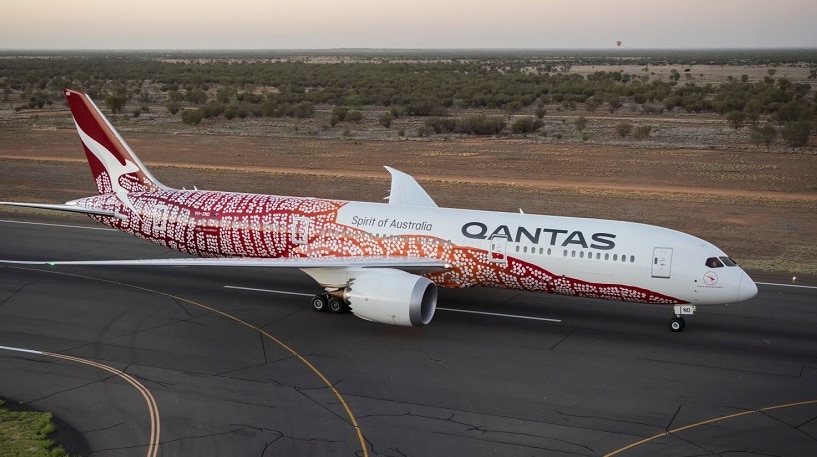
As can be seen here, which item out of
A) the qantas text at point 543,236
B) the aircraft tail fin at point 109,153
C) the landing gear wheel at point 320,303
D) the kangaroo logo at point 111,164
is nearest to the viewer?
the qantas text at point 543,236

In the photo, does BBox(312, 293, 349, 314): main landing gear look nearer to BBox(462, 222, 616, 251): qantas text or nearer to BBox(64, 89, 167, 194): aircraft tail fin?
BBox(462, 222, 616, 251): qantas text

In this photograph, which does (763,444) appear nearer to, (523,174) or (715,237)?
(715,237)

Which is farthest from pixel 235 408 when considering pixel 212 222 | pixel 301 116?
pixel 301 116

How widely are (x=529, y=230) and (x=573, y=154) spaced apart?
43034mm

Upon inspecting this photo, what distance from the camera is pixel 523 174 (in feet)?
193

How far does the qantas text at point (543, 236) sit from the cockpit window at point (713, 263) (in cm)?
285

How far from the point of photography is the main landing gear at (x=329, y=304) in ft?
90.7

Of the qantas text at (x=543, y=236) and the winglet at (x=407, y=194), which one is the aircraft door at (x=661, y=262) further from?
the winglet at (x=407, y=194)

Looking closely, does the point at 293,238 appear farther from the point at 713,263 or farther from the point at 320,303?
the point at 713,263

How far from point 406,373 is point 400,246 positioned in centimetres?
629

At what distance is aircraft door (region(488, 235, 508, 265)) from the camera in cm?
2647

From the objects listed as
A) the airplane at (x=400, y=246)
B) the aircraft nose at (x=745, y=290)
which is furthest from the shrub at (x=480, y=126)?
the aircraft nose at (x=745, y=290)

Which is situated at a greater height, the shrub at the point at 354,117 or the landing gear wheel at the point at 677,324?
the shrub at the point at 354,117

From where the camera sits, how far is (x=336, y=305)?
27.7 meters
